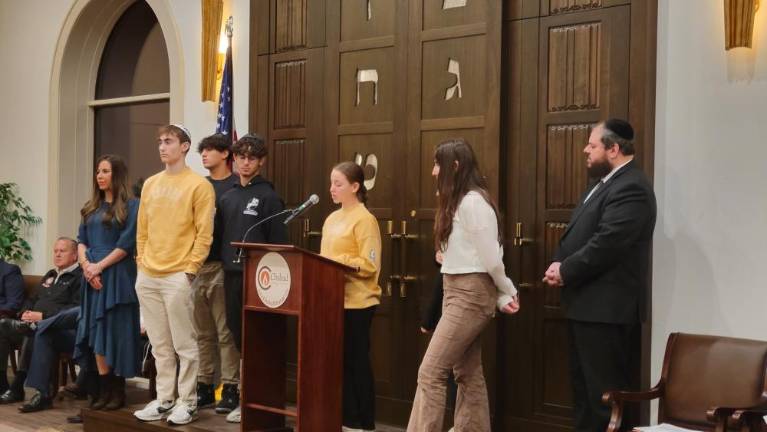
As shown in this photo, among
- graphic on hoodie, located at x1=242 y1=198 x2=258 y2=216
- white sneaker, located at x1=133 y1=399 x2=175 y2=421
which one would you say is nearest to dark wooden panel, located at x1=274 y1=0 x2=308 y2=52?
graphic on hoodie, located at x1=242 y1=198 x2=258 y2=216

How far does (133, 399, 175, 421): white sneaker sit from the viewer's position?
5.47m

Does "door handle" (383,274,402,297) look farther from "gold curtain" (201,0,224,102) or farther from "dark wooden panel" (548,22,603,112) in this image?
"gold curtain" (201,0,224,102)

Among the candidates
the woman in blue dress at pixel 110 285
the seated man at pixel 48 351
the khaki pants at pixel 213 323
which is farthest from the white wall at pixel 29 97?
the khaki pants at pixel 213 323

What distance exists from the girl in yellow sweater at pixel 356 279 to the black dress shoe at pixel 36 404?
2.43 metres

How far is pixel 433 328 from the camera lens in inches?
193

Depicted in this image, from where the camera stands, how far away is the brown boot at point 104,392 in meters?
5.98

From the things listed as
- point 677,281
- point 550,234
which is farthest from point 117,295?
point 677,281

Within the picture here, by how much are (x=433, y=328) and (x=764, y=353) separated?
1536mm

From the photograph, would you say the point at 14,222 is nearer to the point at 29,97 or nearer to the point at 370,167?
the point at 29,97

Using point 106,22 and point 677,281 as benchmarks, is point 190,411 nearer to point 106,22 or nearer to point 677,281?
point 677,281

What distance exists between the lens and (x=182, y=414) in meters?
5.34

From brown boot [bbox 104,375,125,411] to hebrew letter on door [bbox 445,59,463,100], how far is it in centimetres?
259

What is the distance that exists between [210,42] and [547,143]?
9.34ft

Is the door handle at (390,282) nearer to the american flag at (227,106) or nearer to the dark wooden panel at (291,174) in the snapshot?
the dark wooden panel at (291,174)
